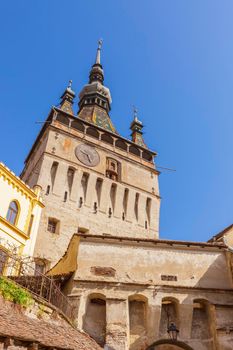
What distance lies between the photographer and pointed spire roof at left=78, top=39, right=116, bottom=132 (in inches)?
1671

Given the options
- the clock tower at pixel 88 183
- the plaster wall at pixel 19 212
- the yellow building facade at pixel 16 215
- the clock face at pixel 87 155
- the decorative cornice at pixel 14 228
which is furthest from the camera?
the clock face at pixel 87 155

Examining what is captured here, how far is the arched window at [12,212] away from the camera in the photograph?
837 inches

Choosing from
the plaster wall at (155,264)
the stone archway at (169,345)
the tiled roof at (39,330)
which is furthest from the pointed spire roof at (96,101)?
the tiled roof at (39,330)

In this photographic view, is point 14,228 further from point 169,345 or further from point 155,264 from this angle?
point 169,345

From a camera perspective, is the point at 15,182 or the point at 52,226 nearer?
the point at 15,182

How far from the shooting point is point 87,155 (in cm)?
3378

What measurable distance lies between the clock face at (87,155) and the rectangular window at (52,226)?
273 inches

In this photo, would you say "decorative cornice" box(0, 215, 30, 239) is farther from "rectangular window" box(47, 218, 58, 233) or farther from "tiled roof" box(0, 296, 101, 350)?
"tiled roof" box(0, 296, 101, 350)

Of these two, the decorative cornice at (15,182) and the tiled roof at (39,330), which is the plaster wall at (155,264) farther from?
the decorative cornice at (15,182)

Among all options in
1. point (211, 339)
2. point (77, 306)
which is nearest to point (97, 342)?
point (77, 306)

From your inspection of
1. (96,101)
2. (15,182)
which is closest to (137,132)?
(96,101)

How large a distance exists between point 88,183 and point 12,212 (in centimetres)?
1101

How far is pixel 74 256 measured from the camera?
17.1 m

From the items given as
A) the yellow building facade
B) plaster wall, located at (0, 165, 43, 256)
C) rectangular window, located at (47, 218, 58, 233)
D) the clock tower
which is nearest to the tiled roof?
the yellow building facade
